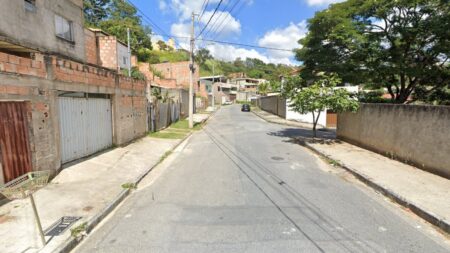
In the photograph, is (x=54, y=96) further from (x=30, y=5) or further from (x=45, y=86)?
(x=30, y=5)

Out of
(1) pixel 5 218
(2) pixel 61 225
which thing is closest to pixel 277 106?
(2) pixel 61 225

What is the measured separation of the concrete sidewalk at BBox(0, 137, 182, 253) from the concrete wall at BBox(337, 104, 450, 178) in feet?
28.1

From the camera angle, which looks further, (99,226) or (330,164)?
(330,164)

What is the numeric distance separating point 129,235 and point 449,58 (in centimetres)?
1605

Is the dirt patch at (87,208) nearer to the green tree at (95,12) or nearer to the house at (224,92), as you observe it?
the green tree at (95,12)

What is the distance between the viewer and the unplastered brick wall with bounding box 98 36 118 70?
89.5 feet

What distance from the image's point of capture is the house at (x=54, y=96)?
5.96 m

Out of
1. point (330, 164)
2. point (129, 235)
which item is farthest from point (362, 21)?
point (129, 235)

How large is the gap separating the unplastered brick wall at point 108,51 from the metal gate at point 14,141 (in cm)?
2269

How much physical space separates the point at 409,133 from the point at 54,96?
10962 millimetres

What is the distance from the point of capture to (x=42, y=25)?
42.0 ft

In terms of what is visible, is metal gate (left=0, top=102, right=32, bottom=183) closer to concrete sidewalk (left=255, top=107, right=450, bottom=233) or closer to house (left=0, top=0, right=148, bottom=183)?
house (left=0, top=0, right=148, bottom=183)

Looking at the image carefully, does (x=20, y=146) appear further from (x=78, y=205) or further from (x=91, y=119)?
(x=91, y=119)

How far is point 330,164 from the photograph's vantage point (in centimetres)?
979
